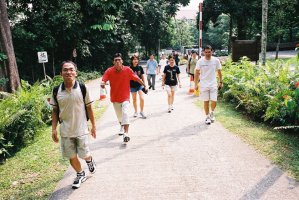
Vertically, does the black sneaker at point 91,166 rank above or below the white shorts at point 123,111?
below

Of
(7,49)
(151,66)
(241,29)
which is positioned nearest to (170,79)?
(151,66)

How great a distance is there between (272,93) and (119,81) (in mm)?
3925

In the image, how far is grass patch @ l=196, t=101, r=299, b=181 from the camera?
17.2ft

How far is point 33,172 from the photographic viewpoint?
5.57 m

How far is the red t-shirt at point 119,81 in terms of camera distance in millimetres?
6908

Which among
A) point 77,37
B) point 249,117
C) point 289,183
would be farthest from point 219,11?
point 289,183

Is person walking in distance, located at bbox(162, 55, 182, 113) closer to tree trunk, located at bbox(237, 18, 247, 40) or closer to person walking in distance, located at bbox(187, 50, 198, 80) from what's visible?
person walking in distance, located at bbox(187, 50, 198, 80)

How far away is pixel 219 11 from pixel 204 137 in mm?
32535

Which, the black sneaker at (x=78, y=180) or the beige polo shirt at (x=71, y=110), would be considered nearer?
the beige polo shirt at (x=71, y=110)

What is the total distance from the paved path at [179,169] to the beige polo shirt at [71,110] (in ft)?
2.88

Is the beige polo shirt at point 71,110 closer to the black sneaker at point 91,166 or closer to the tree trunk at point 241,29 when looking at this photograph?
the black sneaker at point 91,166

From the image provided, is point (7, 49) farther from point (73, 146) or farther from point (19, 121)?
point (73, 146)

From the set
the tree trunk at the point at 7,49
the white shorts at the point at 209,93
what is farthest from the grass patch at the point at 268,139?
the tree trunk at the point at 7,49

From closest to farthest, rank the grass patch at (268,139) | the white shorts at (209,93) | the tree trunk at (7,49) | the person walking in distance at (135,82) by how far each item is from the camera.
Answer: the grass patch at (268,139)
the white shorts at (209,93)
the person walking in distance at (135,82)
the tree trunk at (7,49)
